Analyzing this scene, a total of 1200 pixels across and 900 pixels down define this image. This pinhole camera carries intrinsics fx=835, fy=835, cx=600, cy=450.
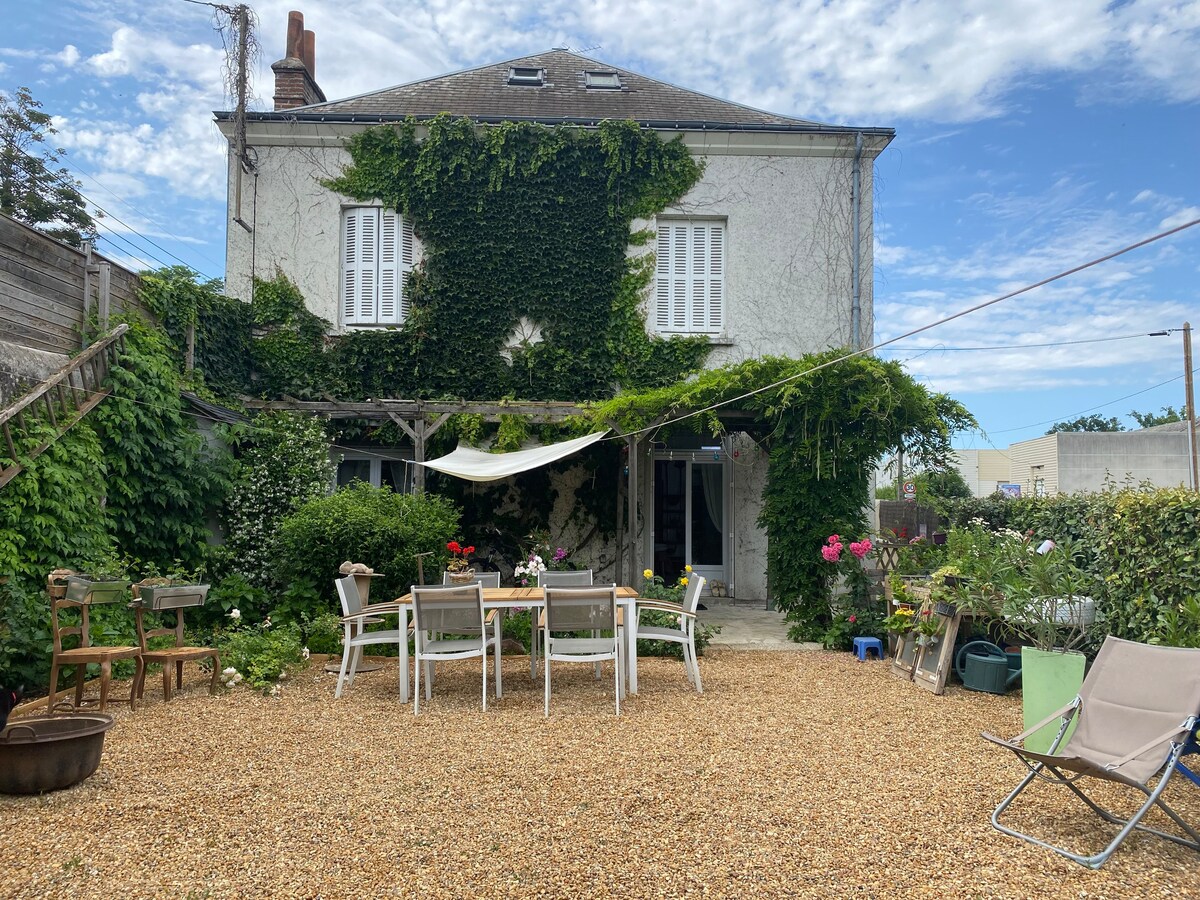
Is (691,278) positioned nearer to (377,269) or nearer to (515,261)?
(515,261)

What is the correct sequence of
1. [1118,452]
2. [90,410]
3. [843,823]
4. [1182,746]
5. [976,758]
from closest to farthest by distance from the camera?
[1182,746] < [843,823] < [976,758] < [90,410] < [1118,452]

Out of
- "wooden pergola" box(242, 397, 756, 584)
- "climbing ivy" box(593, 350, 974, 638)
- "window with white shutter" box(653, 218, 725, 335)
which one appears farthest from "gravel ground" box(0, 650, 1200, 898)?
"window with white shutter" box(653, 218, 725, 335)

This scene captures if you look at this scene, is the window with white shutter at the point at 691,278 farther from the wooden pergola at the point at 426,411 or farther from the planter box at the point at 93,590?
the planter box at the point at 93,590

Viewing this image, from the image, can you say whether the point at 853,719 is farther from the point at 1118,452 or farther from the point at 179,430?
the point at 1118,452

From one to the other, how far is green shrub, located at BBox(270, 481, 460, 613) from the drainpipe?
6639mm

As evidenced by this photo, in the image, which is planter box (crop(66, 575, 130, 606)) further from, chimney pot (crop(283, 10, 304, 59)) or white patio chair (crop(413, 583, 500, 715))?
chimney pot (crop(283, 10, 304, 59))

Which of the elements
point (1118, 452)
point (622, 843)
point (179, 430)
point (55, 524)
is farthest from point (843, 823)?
point (1118, 452)

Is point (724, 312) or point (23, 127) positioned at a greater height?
point (23, 127)

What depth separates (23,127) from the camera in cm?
1953

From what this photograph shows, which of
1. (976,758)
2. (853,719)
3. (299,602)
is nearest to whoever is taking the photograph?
(976,758)

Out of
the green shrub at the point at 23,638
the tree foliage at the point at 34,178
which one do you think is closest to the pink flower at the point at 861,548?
the green shrub at the point at 23,638

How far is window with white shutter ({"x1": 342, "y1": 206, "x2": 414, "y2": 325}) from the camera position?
1166 centimetres

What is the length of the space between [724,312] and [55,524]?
331 inches

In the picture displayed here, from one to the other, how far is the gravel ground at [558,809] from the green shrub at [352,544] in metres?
2.61
